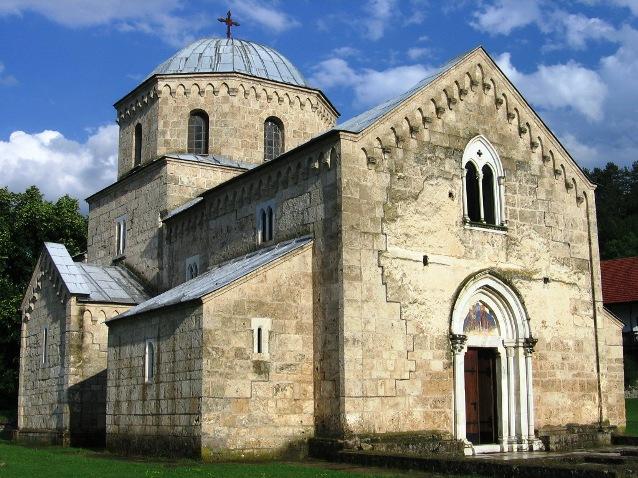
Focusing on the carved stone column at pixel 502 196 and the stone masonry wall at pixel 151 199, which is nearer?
the carved stone column at pixel 502 196

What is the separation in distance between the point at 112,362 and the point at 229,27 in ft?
51.4

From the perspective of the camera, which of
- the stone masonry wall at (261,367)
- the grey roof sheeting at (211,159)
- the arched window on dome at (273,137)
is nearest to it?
the stone masonry wall at (261,367)

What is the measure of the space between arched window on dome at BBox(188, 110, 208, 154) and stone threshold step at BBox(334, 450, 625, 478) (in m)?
14.3

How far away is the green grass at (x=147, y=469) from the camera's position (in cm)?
1358

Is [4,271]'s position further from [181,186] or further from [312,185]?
[312,185]

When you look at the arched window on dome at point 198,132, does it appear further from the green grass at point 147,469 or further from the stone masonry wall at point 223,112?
the green grass at point 147,469

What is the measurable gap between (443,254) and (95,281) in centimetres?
1228

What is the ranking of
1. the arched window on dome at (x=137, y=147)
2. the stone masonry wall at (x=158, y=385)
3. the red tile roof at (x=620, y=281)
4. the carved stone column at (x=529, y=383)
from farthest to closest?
the red tile roof at (x=620, y=281)
the arched window on dome at (x=137, y=147)
the carved stone column at (x=529, y=383)
the stone masonry wall at (x=158, y=385)

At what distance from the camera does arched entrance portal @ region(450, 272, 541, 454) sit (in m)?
19.1

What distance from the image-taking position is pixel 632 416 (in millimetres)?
31016

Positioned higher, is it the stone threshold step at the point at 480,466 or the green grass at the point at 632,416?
the stone threshold step at the point at 480,466

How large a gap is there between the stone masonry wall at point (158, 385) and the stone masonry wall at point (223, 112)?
8.95 m

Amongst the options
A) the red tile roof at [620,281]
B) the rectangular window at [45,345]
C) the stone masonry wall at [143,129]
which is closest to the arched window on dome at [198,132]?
the stone masonry wall at [143,129]

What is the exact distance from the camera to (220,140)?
27.1m
